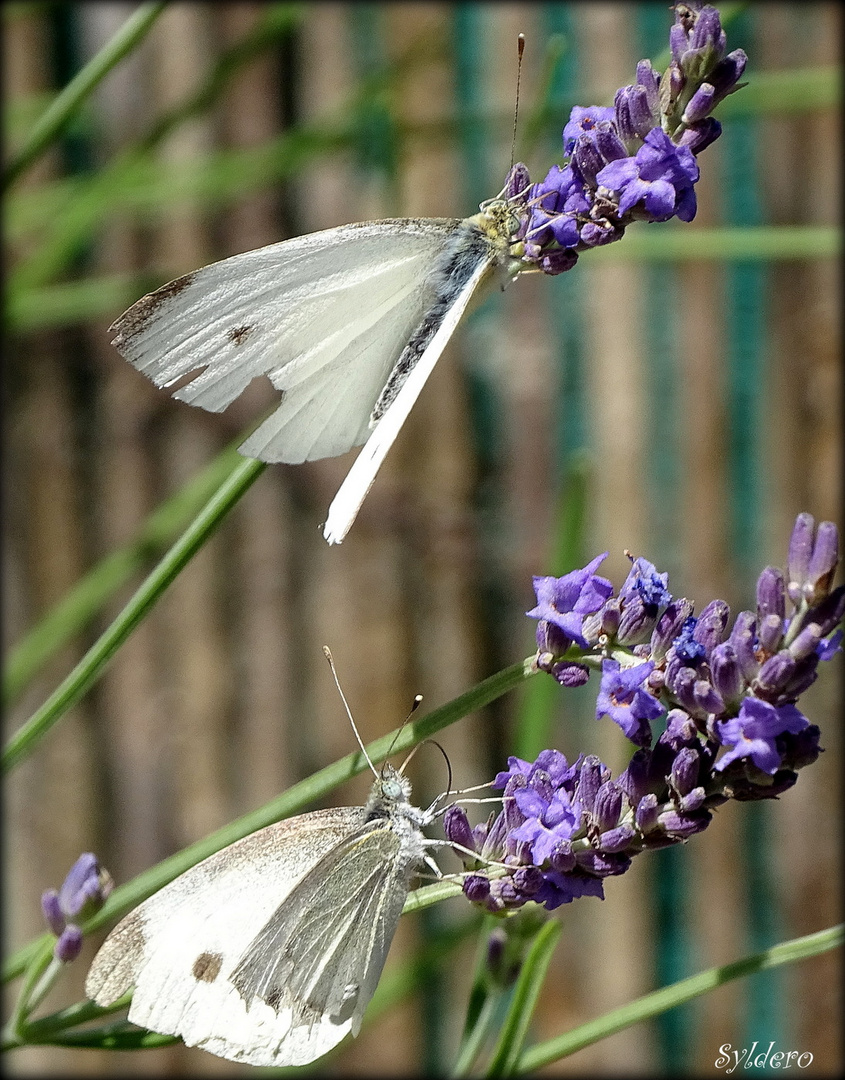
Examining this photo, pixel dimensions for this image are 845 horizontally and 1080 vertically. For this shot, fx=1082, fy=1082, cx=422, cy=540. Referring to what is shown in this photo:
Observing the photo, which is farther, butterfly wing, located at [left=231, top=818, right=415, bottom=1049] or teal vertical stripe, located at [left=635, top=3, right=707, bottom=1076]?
teal vertical stripe, located at [left=635, top=3, right=707, bottom=1076]

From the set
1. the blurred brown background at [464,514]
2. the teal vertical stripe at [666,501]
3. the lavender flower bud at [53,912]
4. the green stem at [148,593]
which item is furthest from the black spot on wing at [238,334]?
the teal vertical stripe at [666,501]

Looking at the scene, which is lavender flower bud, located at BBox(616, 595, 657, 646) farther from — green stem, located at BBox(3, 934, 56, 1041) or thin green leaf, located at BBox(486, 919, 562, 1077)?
green stem, located at BBox(3, 934, 56, 1041)

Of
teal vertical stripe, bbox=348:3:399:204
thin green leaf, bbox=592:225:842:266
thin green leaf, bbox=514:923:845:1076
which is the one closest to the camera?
thin green leaf, bbox=514:923:845:1076

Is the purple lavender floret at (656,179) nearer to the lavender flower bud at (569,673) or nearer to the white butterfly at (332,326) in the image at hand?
the white butterfly at (332,326)

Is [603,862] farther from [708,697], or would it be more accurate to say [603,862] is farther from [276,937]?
[276,937]

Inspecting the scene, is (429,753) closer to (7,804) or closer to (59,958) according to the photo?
(7,804)

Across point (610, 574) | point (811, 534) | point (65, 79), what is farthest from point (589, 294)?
point (811, 534)

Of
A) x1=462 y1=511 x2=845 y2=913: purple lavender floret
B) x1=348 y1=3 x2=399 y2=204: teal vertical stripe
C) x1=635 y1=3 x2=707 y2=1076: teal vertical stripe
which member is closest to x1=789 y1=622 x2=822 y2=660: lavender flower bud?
x1=462 y1=511 x2=845 y2=913: purple lavender floret
